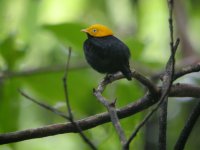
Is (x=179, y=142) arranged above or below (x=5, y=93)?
above

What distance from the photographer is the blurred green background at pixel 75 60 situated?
4.28m

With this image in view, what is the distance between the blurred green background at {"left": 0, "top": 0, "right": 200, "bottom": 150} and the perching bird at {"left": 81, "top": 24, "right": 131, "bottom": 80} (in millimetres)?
1008

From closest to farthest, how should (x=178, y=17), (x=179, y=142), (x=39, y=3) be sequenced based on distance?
(x=179, y=142) < (x=39, y=3) < (x=178, y=17)

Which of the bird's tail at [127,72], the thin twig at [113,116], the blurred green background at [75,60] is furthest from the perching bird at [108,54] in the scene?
the blurred green background at [75,60]

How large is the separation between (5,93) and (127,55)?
1801 mm

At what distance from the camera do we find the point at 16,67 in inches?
173

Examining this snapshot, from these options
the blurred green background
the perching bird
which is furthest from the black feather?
the blurred green background

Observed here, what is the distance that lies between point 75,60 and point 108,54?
7.93ft

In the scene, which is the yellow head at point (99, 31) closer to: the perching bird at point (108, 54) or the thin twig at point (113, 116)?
the perching bird at point (108, 54)

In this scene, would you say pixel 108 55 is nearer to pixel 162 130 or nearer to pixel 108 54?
pixel 108 54

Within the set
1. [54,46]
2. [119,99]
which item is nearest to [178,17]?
[54,46]

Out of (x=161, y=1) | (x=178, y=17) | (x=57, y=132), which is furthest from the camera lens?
(x=161, y=1)

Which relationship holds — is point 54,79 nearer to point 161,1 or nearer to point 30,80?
point 30,80

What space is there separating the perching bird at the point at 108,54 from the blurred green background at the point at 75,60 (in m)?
1.01
